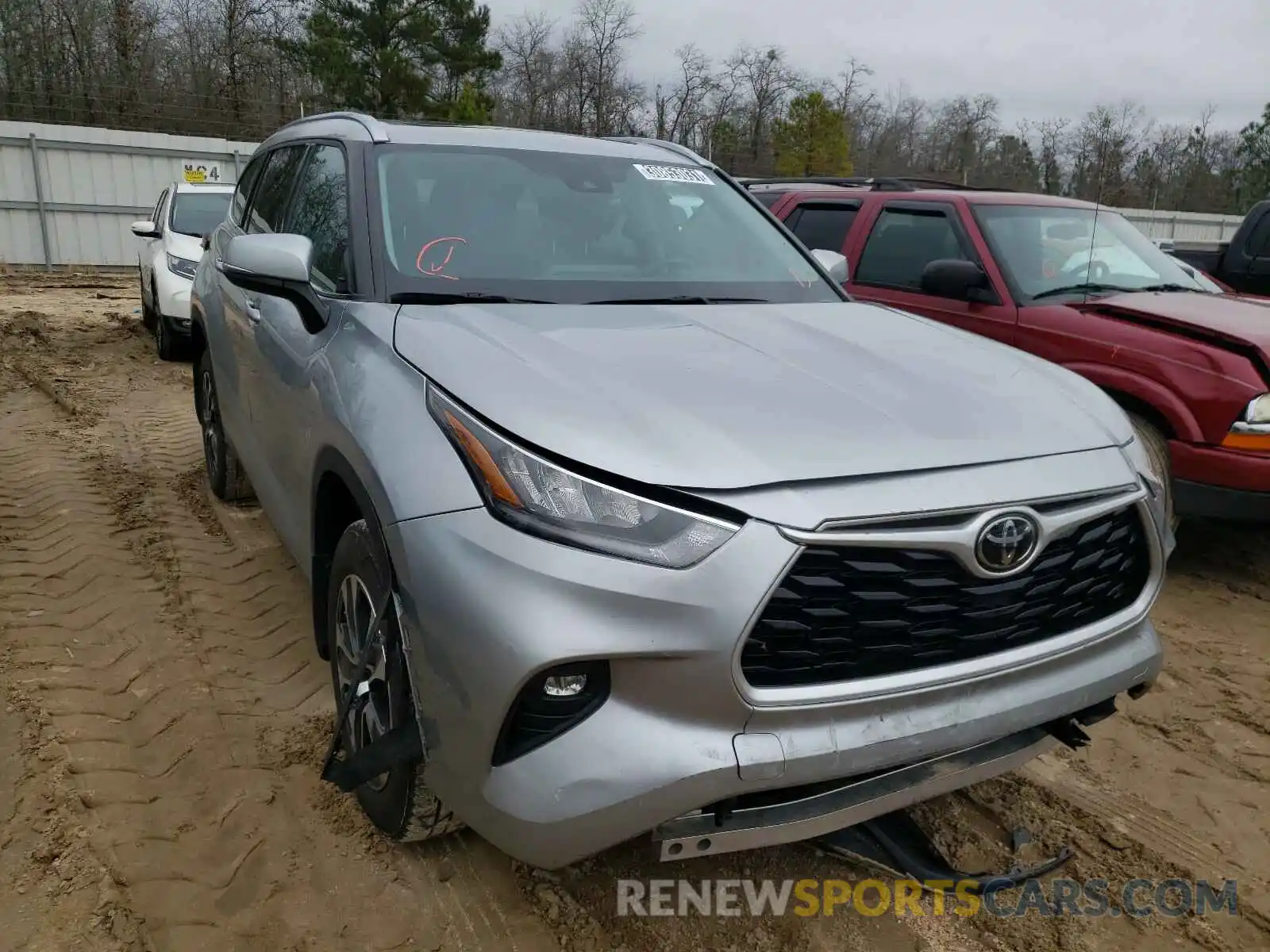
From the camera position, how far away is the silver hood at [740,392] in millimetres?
1919

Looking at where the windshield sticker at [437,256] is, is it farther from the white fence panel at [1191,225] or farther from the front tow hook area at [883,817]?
the white fence panel at [1191,225]

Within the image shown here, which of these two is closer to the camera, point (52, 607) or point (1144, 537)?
point (1144, 537)

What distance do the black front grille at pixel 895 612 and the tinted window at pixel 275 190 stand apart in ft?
9.05

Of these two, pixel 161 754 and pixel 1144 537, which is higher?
pixel 1144 537

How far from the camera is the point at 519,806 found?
6.01ft

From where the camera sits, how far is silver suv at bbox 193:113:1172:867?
178 centimetres

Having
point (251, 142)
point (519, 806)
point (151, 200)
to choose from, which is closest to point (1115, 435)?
point (519, 806)

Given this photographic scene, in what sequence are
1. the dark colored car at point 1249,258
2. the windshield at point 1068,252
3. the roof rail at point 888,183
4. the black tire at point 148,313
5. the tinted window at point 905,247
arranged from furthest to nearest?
1. the black tire at point 148,313
2. the dark colored car at point 1249,258
3. the roof rail at point 888,183
4. the tinted window at point 905,247
5. the windshield at point 1068,252

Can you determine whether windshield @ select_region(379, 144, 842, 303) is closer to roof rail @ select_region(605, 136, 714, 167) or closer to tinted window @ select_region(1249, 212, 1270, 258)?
roof rail @ select_region(605, 136, 714, 167)

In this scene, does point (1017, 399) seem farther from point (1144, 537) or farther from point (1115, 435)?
point (1144, 537)

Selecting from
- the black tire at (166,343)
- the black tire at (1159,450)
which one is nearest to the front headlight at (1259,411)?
the black tire at (1159,450)

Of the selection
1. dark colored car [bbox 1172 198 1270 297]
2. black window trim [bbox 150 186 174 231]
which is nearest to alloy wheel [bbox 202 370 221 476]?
black window trim [bbox 150 186 174 231]

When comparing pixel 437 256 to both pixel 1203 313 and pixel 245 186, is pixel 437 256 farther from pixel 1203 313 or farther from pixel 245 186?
pixel 1203 313

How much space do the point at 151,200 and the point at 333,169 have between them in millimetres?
18306
